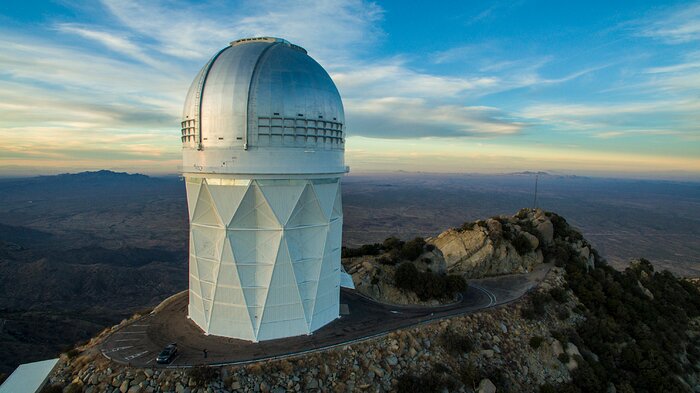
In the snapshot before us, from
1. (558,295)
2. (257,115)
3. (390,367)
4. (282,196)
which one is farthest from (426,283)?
(257,115)

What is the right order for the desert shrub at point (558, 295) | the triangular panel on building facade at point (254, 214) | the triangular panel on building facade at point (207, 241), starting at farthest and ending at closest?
1. the desert shrub at point (558, 295)
2. the triangular panel on building facade at point (207, 241)
3. the triangular panel on building facade at point (254, 214)

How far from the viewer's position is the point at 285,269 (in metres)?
27.6

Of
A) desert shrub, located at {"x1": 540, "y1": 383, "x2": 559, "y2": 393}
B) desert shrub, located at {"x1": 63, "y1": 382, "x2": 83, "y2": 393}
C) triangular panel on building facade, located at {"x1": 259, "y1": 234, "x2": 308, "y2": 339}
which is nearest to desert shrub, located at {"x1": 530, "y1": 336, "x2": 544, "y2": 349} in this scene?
desert shrub, located at {"x1": 540, "y1": 383, "x2": 559, "y2": 393}

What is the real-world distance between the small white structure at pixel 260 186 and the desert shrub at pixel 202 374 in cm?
482

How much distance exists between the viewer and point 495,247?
4384 centimetres

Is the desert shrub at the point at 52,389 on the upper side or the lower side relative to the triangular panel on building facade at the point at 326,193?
lower

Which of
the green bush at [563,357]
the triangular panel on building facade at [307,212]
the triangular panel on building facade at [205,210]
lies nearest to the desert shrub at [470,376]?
the green bush at [563,357]

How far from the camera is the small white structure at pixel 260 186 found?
26188mm

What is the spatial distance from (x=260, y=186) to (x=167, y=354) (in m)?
12.5

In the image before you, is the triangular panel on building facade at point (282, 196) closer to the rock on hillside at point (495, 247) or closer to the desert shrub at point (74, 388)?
the desert shrub at point (74, 388)

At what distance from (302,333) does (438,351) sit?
10186mm

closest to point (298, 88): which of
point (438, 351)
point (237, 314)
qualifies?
point (237, 314)

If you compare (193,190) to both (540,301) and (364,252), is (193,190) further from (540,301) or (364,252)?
(540,301)

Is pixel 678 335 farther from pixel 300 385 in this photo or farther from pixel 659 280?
pixel 300 385
